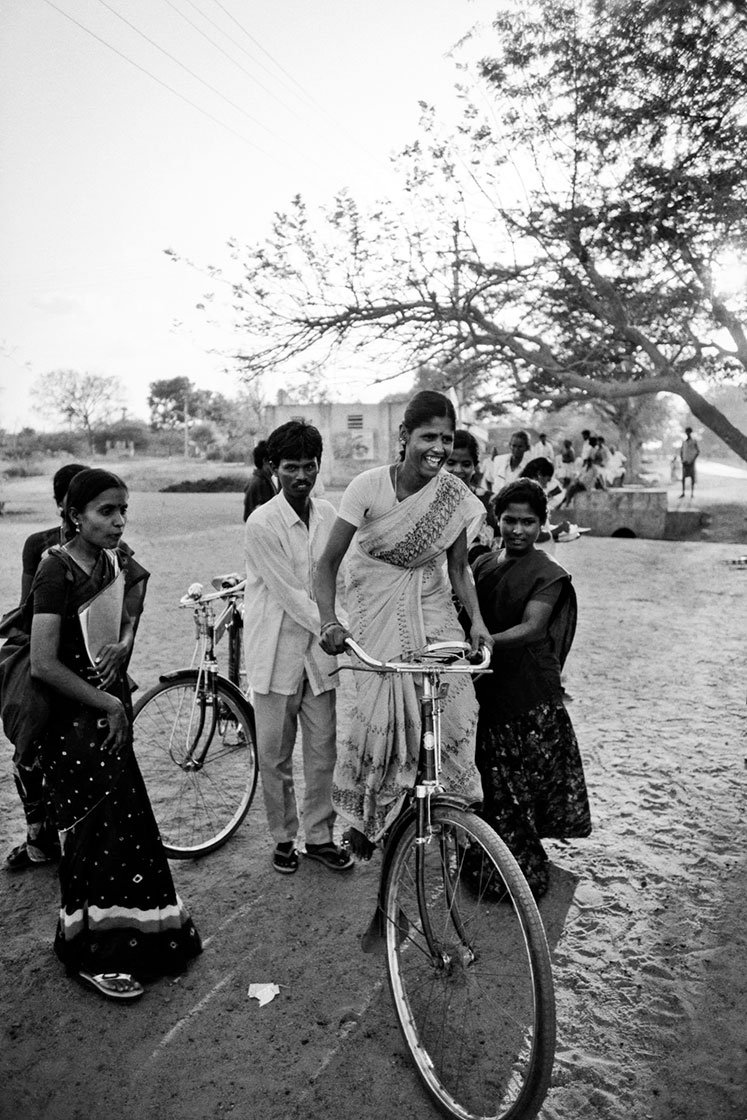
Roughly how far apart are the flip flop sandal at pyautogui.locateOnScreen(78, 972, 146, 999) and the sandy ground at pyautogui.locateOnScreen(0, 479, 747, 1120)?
45mm

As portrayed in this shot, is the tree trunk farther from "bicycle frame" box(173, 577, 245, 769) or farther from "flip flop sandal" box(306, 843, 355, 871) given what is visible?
"flip flop sandal" box(306, 843, 355, 871)

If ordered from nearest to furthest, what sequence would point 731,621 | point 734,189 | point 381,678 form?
point 381,678 < point 731,621 < point 734,189

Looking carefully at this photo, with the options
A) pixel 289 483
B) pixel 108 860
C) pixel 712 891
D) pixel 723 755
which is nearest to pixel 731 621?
pixel 723 755

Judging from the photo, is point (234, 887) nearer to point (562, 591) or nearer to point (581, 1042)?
point (581, 1042)

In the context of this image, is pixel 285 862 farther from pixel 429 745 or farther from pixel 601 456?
pixel 601 456

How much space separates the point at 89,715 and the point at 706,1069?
213 centimetres

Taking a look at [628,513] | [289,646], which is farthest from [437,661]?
[628,513]

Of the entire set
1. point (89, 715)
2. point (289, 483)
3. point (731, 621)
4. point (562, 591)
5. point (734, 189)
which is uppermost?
point (734, 189)

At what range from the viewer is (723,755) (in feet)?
16.2

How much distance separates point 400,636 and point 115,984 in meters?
1.49

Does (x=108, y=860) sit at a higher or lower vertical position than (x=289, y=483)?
lower

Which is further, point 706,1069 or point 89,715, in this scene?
point 89,715

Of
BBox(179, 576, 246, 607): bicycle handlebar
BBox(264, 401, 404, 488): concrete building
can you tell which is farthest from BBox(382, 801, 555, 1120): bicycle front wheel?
BBox(264, 401, 404, 488): concrete building

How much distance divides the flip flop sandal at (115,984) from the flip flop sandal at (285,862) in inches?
33.9
